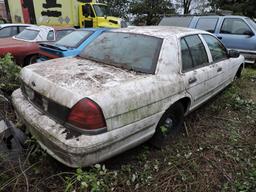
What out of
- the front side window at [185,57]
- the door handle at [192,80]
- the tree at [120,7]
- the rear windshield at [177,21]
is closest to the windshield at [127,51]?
the front side window at [185,57]

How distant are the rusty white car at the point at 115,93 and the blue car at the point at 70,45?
1.56 metres

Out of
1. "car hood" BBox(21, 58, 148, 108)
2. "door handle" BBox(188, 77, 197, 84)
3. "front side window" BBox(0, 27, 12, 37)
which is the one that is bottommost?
"front side window" BBox(0, 27, 12, 37)

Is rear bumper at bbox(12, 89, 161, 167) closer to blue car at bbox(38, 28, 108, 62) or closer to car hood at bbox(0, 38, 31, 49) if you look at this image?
blue car at bbox(38, 28, 108, 62)

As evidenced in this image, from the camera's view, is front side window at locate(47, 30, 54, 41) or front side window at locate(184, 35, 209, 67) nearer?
front side window at locate(184, 35, 209, 67)

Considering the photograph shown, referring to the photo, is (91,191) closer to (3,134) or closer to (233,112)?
(3,134)

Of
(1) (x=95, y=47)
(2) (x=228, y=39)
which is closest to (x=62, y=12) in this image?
(2) (x=228, y=39)

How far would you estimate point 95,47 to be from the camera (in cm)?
359

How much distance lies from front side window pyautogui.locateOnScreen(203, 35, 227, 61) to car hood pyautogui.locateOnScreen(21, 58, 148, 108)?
6.27 ft

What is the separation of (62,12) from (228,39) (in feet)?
27.6

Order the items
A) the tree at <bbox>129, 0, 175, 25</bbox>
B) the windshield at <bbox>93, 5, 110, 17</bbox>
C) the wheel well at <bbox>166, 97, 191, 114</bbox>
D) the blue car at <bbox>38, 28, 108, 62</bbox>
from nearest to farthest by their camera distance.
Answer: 1. the wheel well at <bbox>166, 97, 191, 114</bbox>
2. the blue car at <bbox>38, 28, 108, 62</bbox>
3. the windshield at <bbox>93, 5, 110, 17</bbox>
4. the tree at <bbox>129, 0, 175, 25</bbox>

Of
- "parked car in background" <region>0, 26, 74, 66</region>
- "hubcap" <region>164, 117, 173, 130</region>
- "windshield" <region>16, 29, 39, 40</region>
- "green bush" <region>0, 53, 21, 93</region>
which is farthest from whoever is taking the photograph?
"windshield" <region>16, 29, 39, 40</region>

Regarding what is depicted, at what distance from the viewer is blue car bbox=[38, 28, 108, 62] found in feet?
16.7

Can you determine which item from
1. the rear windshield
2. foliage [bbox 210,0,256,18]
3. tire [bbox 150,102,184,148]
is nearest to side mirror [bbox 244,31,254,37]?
the rear windshield

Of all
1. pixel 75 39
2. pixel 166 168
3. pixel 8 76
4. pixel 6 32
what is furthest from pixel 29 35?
pixel 166 168
